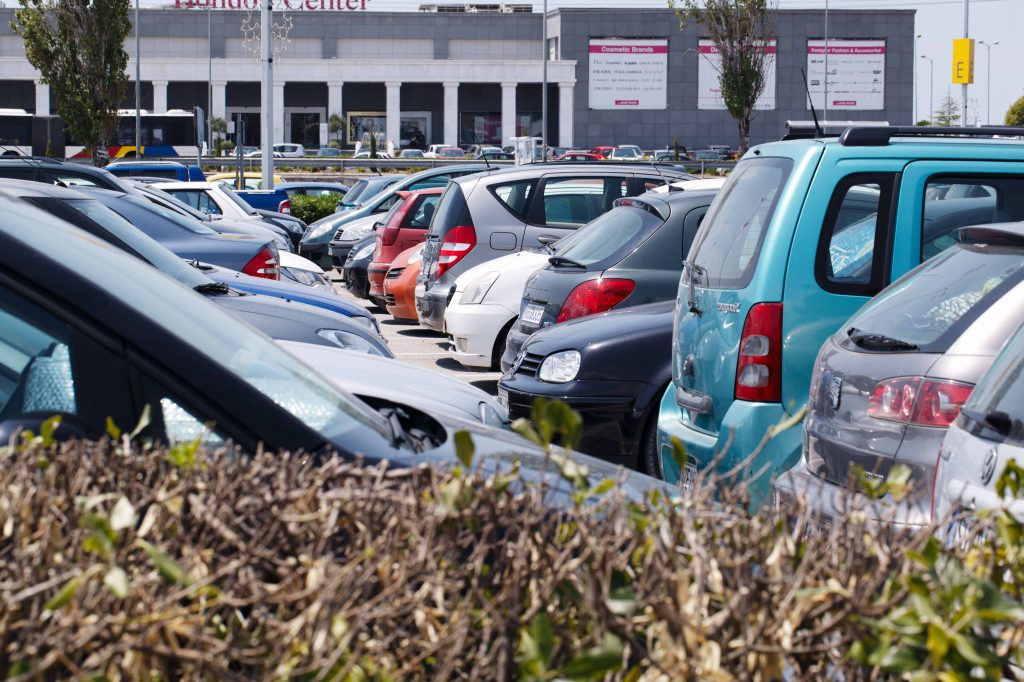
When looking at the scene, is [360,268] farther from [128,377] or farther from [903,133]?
[128,377]

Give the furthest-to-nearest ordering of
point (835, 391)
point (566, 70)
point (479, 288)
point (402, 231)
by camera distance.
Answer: point (566, 70) → point (402, 231) → point (479, 288) → point (835, 391)

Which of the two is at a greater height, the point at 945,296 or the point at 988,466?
the point at 945,296

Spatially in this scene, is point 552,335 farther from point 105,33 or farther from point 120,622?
point 105,33

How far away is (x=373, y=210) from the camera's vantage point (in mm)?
21828

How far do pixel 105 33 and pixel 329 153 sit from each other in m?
39.9

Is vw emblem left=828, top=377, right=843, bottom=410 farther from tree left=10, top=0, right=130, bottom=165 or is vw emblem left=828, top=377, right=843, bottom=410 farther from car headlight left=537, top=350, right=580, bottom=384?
tree left=10, top=0, right=130, bottom=165

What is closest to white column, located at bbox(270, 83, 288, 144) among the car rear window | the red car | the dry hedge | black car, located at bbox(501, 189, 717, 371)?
the red car

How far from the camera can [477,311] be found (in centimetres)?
1118

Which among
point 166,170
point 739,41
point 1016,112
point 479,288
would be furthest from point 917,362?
point 1016,112

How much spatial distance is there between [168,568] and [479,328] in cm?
937

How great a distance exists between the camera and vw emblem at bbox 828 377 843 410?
464 cm

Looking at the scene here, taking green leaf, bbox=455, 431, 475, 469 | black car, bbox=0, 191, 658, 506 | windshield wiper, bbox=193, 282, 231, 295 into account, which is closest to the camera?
green leaf, bbox=455, 431, 475, 469

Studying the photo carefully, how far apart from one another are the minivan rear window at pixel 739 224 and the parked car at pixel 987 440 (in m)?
1.89

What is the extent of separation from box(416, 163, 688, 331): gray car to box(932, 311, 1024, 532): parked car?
8943 mm
